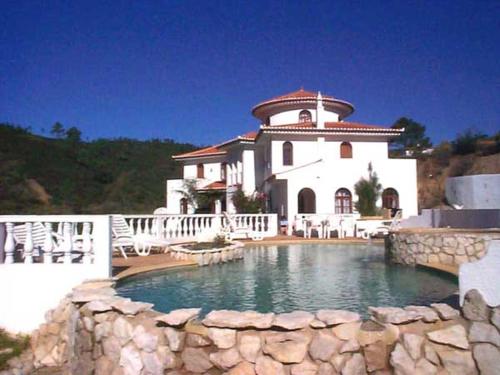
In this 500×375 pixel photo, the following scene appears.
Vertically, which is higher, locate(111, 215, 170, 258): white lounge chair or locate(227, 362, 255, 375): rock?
locate(111, 215, 170, 258): white lounge chair

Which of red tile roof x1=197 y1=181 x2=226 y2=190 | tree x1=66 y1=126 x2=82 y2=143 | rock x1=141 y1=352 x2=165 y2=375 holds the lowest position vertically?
rock x1=141 y1=352 x2=165 y2=375

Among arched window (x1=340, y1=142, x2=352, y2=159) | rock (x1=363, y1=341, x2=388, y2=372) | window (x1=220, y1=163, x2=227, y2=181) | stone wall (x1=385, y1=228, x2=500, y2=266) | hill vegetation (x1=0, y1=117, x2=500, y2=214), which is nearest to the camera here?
rock (x1=363, y1=341, x2=388, y2=372)

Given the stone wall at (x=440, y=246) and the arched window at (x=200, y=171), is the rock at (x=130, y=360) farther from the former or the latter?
the arched window at (x=200, y=171)

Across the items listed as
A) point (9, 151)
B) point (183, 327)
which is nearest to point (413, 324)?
point (183, 327)

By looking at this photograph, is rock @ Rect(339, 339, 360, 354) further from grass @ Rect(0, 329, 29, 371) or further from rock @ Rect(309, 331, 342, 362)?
grass @ Rect(0, 329, 29, 371)

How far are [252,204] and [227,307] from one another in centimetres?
1903

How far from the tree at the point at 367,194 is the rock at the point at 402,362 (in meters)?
22.1

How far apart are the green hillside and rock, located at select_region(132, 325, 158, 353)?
90.1ft

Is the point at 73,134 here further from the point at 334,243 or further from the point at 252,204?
the point at 334,243

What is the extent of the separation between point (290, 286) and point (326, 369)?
386 centimetres

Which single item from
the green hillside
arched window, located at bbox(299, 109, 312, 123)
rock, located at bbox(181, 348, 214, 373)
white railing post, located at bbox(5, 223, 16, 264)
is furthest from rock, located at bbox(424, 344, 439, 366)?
the green hillside

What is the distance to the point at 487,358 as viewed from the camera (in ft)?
13.4

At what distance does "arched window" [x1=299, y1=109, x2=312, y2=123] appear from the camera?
1249 inches

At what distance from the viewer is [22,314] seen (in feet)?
21.3
